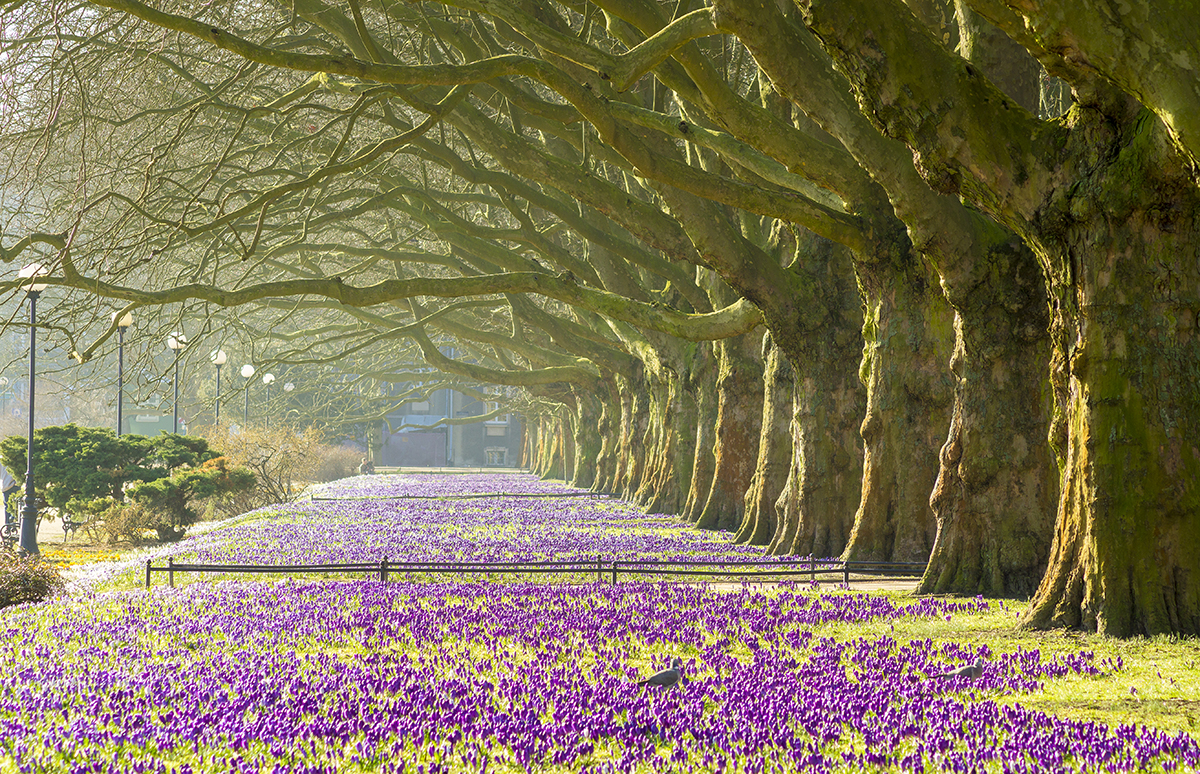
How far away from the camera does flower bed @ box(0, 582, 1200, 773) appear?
446 centimetres

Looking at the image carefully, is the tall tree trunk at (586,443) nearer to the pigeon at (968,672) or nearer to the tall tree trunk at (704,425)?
the tall tree trunk at (704,425)

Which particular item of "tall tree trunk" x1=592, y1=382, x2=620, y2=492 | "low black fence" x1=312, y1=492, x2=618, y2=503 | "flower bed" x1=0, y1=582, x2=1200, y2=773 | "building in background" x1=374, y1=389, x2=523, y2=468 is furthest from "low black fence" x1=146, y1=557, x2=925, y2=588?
"building in background" x1=374, y1=389, x2=523, y2=468

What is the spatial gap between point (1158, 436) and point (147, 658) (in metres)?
6.92

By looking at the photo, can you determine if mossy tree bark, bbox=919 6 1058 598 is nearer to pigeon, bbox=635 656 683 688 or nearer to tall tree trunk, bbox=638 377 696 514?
pigeon, bbox=635 656 683 688

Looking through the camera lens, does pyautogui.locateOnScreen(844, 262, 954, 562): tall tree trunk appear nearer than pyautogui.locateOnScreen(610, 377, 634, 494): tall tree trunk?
Yes

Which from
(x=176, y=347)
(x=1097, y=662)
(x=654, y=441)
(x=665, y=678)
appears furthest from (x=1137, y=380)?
(x=654, y=441)

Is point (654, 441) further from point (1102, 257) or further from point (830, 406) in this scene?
point (1102, 257)

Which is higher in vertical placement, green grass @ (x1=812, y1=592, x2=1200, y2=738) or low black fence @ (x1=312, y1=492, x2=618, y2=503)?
low black fence @ (x1=312, y1=492, x2=618, y2=503)

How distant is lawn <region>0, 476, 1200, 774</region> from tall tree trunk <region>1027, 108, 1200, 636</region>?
524mm

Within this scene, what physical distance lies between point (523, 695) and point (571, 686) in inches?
12.5

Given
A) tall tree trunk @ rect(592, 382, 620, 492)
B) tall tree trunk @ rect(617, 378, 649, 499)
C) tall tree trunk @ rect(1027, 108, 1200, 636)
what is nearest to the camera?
tall tree trunk @ rect(1027, 108, 1200, 636)

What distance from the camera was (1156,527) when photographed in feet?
23.3

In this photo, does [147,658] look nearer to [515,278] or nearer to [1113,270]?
[1113,270]

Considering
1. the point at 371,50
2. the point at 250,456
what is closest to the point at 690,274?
the point at 371,50
